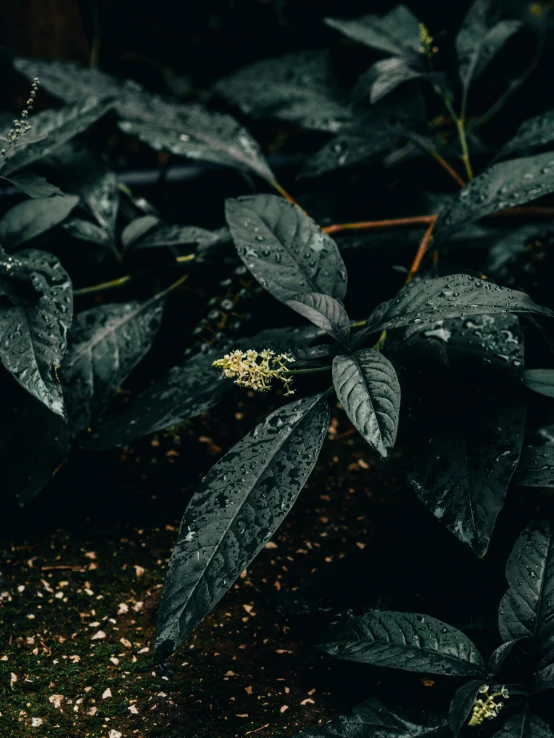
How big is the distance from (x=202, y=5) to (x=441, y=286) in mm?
1368

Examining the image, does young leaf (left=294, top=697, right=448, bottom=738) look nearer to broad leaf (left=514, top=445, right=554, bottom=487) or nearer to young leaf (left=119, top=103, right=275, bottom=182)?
broad leaf (left=514, top=445, right=554, bottom=487)

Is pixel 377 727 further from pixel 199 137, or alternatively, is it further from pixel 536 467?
pixel 199 137

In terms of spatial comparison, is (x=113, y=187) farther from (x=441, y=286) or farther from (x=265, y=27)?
(x=265, y=27)

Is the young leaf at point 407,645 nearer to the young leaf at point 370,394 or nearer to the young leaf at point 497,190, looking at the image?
the young leaf at point 370,394

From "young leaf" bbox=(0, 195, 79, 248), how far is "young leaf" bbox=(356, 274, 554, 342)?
490 millimetres

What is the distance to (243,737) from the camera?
77cm

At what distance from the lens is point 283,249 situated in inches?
37.6

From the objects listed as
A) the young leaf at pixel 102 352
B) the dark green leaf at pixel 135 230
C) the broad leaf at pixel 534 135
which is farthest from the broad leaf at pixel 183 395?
the broad leaf at pixel 534 135

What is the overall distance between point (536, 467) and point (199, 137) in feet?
2.63

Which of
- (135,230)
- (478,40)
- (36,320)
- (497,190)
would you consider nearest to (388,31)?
(478,40)

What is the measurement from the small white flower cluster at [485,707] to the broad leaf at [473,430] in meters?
0.13

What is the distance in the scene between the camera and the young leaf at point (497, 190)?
1010 millimetres

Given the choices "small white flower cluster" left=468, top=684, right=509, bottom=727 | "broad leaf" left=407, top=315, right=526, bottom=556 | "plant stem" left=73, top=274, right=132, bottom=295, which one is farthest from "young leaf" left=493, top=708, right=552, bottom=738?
"plant stem" left=73, top=274, right=132, bottom=295

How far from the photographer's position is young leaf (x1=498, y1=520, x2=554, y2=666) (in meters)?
0.75
